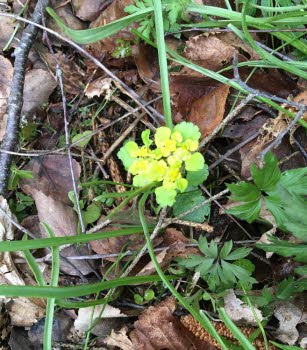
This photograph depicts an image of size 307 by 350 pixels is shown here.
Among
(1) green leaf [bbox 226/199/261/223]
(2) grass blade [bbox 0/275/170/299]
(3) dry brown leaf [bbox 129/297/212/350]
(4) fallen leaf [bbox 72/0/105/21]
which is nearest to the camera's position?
(2) grass blade [bbox 0/275/170/299]

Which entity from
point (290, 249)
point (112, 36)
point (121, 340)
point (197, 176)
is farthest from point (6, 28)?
point (290, 249)

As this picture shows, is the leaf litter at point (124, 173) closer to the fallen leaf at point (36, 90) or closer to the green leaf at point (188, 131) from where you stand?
the fallen leaf at point (36, 90)

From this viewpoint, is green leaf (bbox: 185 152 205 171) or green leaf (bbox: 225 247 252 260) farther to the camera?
green leaf (bbox: 225 247 252 260)

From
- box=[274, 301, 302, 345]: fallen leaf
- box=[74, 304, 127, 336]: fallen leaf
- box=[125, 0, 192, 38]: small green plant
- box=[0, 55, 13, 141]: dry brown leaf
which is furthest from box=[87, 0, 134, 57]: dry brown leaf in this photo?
box=[274, 301, 302, 345]: fallen leaf

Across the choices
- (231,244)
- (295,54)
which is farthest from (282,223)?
(295,54)

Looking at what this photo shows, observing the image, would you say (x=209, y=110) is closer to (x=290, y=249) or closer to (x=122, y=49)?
(x=122, y=49)

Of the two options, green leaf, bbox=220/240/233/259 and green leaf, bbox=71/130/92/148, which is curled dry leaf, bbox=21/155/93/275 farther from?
green leaf, bbox=220/240/233/259

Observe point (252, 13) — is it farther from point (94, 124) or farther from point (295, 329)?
point (295, 329)

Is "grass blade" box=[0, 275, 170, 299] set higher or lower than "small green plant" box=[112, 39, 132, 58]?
lower
